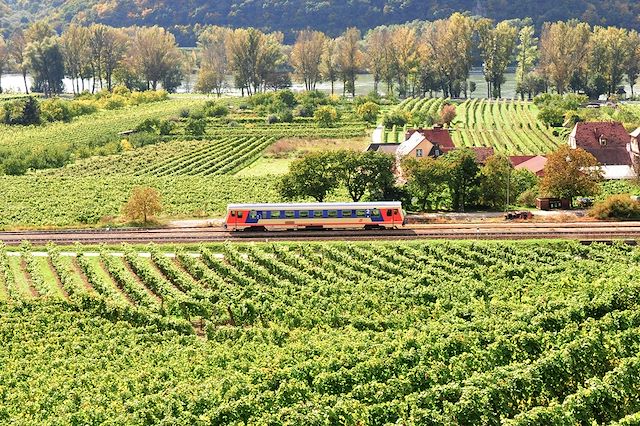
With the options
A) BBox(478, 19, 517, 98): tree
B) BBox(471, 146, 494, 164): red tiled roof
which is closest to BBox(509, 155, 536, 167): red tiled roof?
BBox(471, 146, 494, 164): red tiled roof

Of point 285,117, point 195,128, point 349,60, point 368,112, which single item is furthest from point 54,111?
point 349,60

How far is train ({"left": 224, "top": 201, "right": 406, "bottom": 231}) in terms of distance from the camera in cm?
6128

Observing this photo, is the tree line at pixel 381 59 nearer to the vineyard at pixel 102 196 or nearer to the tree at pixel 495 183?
the vineyard at pixel 102 196

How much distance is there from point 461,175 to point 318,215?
13.4 m

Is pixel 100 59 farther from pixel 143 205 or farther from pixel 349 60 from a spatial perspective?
pixel 143 205

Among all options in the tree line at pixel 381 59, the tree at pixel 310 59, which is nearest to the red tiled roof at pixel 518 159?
the tree line at pixel 381 59

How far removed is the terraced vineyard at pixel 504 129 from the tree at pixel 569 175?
30.3 m

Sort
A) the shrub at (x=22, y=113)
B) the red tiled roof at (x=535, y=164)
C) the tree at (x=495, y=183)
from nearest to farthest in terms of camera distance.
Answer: the tree at (x=495, y=183) < the red tiled roof at (x=535, y=164) < the shrub at (x=22, y=113)

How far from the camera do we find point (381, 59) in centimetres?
15812

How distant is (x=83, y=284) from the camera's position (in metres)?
52.5

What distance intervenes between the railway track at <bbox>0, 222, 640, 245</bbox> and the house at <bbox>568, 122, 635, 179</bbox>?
2694 centimetres

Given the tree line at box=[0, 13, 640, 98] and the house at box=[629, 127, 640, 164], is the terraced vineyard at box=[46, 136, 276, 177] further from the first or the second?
the tree line at box=[0, 13, 640, 98]

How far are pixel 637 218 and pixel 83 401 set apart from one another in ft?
148

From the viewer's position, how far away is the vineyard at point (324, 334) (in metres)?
31.6
